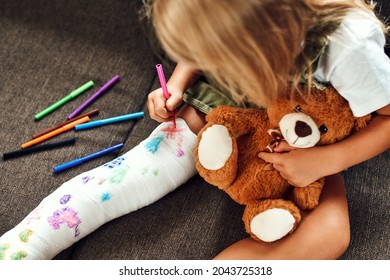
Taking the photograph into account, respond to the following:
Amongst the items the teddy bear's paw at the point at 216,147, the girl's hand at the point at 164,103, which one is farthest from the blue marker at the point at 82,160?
the teddy bear's paw at the point at 216,147

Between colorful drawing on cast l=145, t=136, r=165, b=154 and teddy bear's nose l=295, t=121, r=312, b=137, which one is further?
colorful drawing on cast l=145, t=136, r=165, b=154

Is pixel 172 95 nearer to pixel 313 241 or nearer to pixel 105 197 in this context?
pixel 105 197

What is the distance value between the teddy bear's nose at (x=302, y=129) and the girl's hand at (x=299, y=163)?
0.22 feet

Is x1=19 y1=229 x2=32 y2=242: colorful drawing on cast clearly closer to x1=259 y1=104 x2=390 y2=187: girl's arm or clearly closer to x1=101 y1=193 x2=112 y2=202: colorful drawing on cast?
x1=101 y1=193 x2=112 y2=202: colorful drawing on cast

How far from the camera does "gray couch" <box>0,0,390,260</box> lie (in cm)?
89

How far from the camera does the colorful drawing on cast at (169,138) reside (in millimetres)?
919

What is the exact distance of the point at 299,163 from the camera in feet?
2.67

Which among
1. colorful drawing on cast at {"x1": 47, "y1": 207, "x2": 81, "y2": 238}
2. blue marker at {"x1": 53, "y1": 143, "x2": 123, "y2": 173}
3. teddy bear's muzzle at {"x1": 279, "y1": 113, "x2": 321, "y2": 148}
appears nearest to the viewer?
teddy bear's muzzle at {"x1": 279, "y1": 113, "x2": 321, "y2": 148}

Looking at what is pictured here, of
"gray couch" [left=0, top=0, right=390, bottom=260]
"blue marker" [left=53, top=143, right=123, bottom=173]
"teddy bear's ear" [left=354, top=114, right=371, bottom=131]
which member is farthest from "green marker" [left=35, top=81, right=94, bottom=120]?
"teddy bear's ear" [left=354, top=114, right=371, bottom=131]

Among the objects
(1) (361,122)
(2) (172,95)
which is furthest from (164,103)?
(1) (361,122)

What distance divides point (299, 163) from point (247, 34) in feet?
0.89

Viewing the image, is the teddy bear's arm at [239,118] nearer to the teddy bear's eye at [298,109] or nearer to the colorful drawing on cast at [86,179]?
the teddy bear's eye at [298,109]

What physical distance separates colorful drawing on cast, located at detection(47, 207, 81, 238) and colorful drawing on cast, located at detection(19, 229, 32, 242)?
0.13 ft
